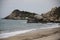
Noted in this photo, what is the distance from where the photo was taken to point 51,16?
5.08 meters

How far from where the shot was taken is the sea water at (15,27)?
149 inches

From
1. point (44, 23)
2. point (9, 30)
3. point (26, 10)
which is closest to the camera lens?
point (9, 30)

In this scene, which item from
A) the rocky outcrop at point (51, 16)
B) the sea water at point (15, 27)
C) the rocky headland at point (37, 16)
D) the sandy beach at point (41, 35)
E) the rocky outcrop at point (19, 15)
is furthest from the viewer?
the rocky outcrop at point (51, 16)

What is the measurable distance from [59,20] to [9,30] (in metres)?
1.98

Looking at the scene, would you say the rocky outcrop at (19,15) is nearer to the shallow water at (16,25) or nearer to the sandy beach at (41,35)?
the shallow water at (16,25)

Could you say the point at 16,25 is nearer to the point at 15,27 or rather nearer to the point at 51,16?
the point at 15,27

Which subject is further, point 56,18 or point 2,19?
point 56,18

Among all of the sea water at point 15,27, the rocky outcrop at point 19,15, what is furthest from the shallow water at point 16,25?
the rocky outcrop at point 19,15

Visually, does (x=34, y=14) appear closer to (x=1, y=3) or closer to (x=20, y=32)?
(x=20, y=32)

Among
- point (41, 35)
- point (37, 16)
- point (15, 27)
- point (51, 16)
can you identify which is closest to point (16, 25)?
point (15, 27)

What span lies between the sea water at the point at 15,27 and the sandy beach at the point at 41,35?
0.40ft

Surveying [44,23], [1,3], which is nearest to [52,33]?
[44,23]

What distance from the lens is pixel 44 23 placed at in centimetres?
492

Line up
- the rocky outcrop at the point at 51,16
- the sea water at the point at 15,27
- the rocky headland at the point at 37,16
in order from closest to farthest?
1. the sea water at the point at 15,27
2. the rocky headland at the point at 37,16
3. the rocky outcrop at the point at 51,16
